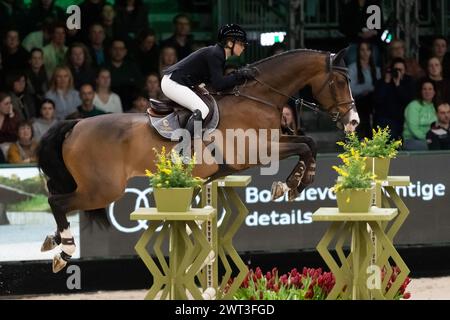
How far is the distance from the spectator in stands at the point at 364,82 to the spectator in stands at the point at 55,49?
3261mm

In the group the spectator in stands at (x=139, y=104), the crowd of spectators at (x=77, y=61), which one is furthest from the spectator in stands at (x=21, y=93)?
the spectator in stands at (x=139, y=104)

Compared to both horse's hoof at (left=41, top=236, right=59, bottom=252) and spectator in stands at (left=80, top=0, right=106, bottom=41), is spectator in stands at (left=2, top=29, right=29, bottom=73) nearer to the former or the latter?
spectator in stands at (left=80, top=0, right=106, bottom=41)

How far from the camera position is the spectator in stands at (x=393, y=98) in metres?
14.4

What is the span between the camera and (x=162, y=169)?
30.4ft

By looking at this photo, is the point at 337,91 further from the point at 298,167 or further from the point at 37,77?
the point at 37,77

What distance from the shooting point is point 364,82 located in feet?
48.2

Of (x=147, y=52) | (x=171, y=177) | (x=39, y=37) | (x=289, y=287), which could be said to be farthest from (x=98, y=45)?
(x=171, y=177)

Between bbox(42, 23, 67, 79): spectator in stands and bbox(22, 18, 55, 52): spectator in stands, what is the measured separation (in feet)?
0.34

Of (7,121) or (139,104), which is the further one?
(139,104)

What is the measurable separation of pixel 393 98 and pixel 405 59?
880 mm

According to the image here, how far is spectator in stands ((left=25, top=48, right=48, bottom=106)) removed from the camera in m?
14.2

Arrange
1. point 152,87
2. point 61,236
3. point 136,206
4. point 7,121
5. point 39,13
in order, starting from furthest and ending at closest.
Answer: point 39,13
point 152,87
point 7,121
point 136,206
point 61,236

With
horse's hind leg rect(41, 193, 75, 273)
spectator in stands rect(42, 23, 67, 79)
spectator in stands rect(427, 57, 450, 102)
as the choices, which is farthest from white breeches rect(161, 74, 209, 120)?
spectator in stands rect(427, 57, 450, 102)
